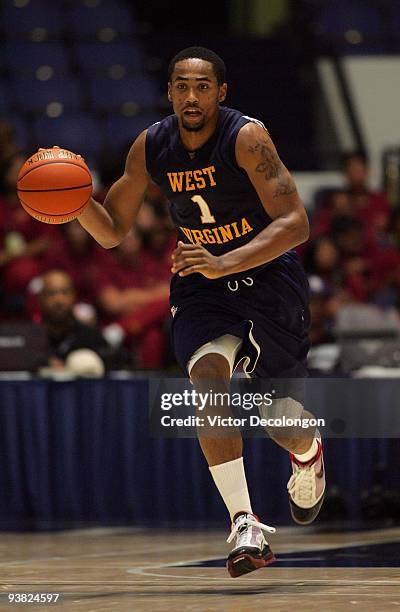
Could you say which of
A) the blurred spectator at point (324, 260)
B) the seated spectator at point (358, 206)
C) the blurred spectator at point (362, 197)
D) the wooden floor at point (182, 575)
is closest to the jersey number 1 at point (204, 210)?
the wooden floor at point (182, 575)

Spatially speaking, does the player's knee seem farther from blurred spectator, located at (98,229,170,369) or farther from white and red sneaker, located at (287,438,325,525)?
blurred spectator, located at (98,229,170,369)

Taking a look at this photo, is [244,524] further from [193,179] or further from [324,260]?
[324,260]

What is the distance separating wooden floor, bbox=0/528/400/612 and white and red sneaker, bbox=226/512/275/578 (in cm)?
10

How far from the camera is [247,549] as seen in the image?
4785 millimetres

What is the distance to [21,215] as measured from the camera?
10320 millimetres

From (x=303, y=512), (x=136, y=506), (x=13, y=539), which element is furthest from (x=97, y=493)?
(x=303, y=512)

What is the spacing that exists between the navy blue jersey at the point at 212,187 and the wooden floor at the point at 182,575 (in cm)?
136

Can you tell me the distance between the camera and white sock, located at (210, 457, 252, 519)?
4988 millimetres

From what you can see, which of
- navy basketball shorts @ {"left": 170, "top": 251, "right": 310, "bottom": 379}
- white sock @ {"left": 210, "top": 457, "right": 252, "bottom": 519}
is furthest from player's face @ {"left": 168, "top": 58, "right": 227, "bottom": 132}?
white sock @ {"left": 210, "top": 457, "right": 252, "bottom": 519}

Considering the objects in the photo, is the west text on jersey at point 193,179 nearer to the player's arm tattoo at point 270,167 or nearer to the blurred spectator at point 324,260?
the player's arm tattoo at point 270,167

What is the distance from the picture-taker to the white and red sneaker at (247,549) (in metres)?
4.77

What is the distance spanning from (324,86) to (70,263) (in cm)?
443

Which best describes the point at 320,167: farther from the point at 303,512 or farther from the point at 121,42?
the point at 303,512

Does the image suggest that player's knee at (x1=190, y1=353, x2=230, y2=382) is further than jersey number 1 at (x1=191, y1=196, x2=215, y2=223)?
No
